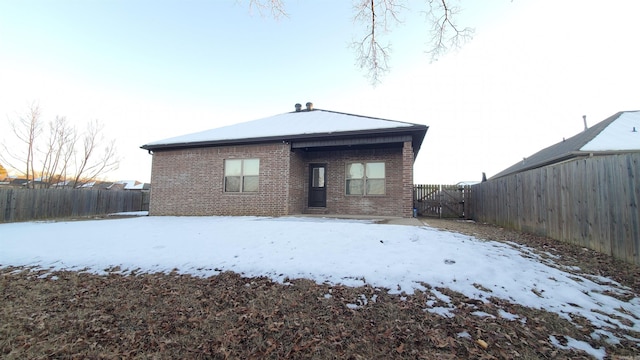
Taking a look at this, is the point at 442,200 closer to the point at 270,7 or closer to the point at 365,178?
the point at 365,178

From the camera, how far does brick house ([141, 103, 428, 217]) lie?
10.6 metres

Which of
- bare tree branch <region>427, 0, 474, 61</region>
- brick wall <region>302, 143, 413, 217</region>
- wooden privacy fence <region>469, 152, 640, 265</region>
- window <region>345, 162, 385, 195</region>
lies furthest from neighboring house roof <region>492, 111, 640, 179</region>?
bare tree branch <region>427, 0, 474, 61</region>

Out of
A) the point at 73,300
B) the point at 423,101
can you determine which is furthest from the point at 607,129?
the point at 73,300

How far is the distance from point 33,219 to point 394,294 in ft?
55.8

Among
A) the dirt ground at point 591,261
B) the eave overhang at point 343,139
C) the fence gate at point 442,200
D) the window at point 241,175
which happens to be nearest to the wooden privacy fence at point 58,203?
the eave overhang at point 343,139

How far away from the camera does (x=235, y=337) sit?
2764 mm

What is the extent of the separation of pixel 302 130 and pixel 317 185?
8.70ft

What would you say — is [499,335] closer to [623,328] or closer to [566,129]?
[623,328]

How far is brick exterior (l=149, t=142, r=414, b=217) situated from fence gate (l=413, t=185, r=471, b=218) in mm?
4849

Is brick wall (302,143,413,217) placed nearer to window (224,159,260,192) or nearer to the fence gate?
window (224,159,260,192)

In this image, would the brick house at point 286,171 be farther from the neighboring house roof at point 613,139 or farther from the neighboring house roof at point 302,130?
the neighboring house roof at point 613,139

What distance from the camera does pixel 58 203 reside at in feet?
45.1

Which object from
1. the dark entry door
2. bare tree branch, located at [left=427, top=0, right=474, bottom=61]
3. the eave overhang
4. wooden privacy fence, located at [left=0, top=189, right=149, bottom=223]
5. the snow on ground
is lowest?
the snow on ground

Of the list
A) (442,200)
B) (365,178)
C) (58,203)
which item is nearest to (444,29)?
(365,178)
